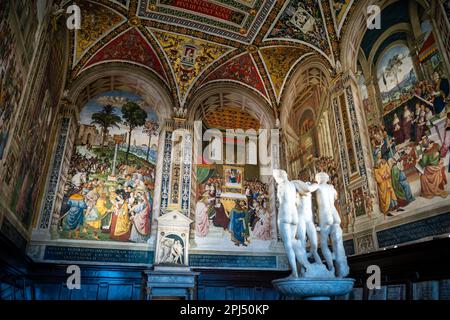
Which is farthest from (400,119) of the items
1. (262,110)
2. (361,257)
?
(262,110)

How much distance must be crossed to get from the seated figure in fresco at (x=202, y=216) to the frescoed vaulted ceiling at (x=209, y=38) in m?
3.31

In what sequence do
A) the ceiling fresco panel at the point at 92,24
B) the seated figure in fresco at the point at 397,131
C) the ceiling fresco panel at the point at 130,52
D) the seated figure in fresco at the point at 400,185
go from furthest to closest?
the ceiling fresco panel at the point at 130,52, the ceiling fresco panel at the point at 92,24, the seated figure in fresco at the point at 397,131, the seated figure in fresco at the point at 400,185

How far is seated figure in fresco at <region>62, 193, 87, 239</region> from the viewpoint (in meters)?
9.51

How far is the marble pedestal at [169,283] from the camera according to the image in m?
8.73

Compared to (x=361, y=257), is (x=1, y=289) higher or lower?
lower

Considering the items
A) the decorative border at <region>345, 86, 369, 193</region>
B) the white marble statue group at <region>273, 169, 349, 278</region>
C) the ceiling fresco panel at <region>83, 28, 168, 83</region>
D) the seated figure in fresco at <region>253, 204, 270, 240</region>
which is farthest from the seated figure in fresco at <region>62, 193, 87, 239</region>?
the decorative border at <region>345, 86, 369, 193</region>

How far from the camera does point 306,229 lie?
5414 mm

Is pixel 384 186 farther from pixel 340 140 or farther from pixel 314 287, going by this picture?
pixel 314 287

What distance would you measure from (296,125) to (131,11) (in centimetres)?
617

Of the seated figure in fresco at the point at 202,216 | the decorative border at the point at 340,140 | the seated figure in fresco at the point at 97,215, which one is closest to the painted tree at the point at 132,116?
the seated figure in fresco at the point at 97,215

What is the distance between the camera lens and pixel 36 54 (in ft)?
22.2

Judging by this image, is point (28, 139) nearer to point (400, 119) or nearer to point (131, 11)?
point (131, 11)

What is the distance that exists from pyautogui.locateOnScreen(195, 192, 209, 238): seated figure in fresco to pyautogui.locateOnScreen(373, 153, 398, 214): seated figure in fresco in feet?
17.0

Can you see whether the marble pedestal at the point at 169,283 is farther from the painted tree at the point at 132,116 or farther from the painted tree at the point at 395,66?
the painted tree at the point at 395,66
